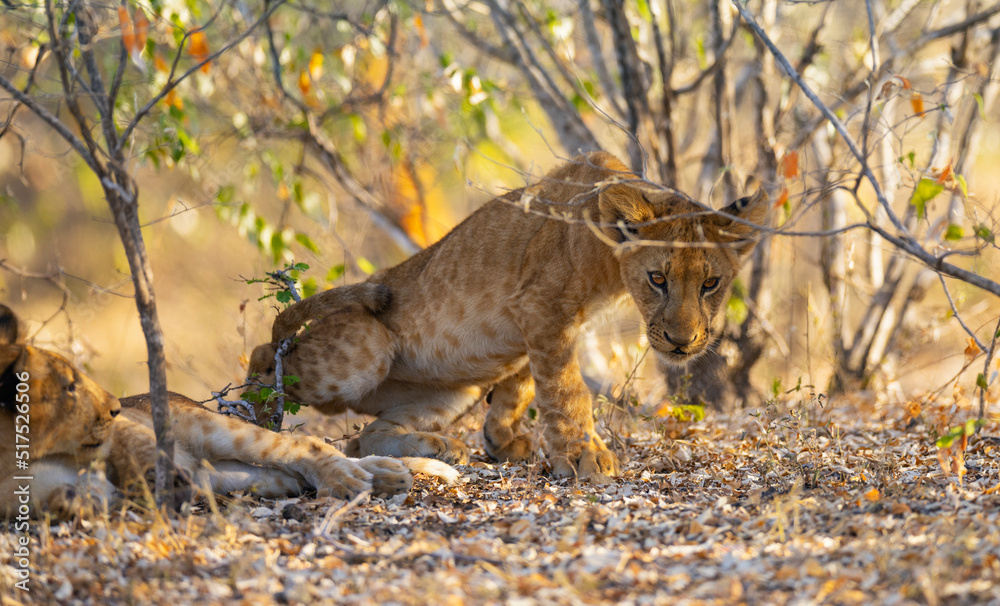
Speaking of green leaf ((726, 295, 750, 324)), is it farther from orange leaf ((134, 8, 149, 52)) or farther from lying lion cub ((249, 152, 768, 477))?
orange leaf ((134, 8, 149, 52))

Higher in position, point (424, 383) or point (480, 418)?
point (480, 418)

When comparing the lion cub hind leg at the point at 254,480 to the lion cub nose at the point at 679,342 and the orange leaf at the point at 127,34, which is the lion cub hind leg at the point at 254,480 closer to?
the orange leaf at the point at 127,34

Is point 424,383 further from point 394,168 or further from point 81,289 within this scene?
point 81,289

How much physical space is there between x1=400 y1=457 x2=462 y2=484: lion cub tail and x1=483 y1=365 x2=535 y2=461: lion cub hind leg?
87 cm

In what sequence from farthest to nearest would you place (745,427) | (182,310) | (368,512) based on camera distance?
(182,310) < (745,427) < (368,512)

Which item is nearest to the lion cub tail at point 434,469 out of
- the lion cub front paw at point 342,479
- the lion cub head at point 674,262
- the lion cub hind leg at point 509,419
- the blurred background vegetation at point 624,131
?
the lion cub front paw at point 342,479

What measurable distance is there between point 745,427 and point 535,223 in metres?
1.87

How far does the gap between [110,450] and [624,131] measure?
284cm

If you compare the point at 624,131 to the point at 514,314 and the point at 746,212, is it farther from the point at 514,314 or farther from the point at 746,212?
the point at 514,314

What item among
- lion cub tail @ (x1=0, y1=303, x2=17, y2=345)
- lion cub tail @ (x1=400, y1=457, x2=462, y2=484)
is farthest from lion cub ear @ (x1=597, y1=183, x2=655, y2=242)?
lion cub tail @ (x1=0, y1=303, x2=17, y2=345)

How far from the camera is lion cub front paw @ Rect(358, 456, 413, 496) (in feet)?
12.7

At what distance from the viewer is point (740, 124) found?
14133 millimetres

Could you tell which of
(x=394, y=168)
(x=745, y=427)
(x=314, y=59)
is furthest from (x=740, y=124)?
(x=745, y=427)

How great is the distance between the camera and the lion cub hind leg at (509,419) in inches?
200
